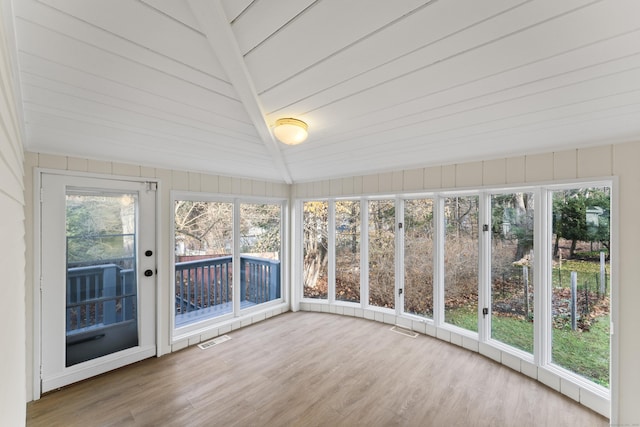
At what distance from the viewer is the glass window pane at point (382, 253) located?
12.2 ft

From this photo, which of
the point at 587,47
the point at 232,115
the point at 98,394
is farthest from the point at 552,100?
the point at 98,394

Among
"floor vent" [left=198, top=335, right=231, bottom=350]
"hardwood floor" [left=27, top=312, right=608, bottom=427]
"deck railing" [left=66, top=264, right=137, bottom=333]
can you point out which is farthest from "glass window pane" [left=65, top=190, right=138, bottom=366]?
"floor vent" [left=198, top=335, right=231, bottom=350]

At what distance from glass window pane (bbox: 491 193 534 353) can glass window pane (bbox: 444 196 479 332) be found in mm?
181

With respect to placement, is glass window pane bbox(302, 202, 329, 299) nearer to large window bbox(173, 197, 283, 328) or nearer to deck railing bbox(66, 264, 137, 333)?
large window bbox(173, 197, 283, 328)

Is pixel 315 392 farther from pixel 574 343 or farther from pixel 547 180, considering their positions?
pixel 547 180

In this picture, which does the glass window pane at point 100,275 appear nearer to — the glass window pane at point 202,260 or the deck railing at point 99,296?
the deck railing at point 99,296

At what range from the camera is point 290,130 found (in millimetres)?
2045

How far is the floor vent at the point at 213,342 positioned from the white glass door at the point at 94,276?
0.51 metres

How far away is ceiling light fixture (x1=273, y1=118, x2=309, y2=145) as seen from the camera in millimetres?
2041

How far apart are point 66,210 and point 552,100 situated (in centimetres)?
391

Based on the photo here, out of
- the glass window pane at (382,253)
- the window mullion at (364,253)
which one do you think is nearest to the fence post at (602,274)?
the glass window pane at (382,253)

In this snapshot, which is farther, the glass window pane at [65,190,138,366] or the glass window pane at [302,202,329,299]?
the glass window pane at [302,202,329,299]

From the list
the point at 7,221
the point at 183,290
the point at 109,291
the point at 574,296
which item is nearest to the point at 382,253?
the point at 574,296

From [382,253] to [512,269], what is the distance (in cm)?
152
